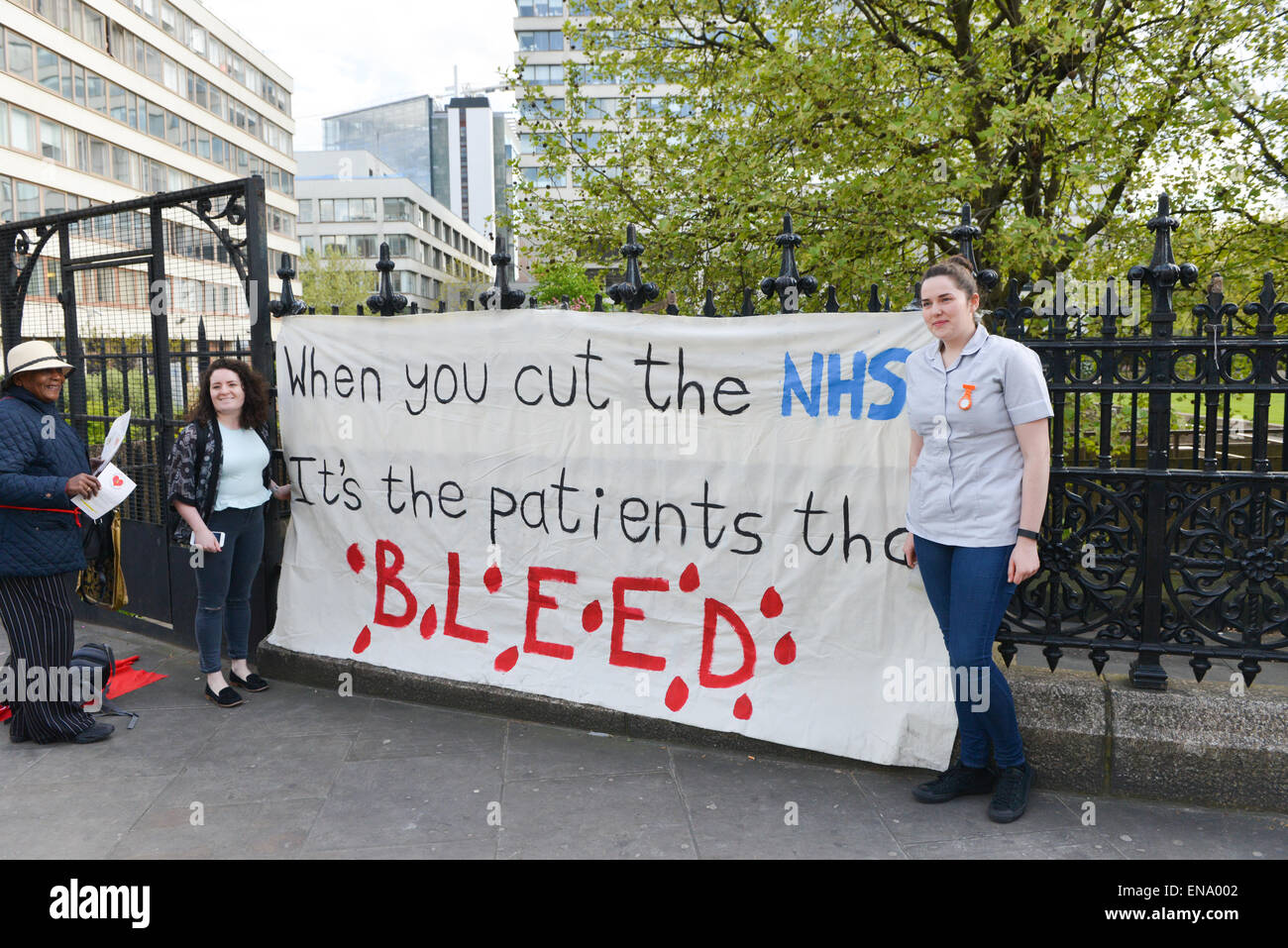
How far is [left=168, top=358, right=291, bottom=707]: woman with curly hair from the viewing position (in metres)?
4.90

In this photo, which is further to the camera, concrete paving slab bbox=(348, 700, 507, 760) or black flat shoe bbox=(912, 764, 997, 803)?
concrete paving slab bbox=(348, 700, 507, 760)

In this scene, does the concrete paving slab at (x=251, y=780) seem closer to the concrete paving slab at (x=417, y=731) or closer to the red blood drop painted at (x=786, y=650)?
the concrete paving slab at (x=417, y=731)

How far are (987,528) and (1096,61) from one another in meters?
7.74

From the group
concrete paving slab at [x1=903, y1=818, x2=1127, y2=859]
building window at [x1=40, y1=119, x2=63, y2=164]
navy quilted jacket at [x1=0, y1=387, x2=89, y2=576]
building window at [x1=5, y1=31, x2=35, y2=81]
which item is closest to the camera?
concrete paving slab at [x1=903, y1=818, x2=1127, y2=859]

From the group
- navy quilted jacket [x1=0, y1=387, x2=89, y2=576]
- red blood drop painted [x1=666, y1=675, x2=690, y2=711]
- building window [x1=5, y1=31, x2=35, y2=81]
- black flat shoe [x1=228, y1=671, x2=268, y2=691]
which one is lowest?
black flat shoe [x1=228, y1=671, x2=268, y2=691]

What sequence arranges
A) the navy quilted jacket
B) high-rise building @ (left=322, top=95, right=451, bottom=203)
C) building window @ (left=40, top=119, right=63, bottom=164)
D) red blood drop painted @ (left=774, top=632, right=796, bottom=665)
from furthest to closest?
1. high-rise building @ (left=322, top=95, right=451, bottom=203)
2. building window @ (left=40, top=119, right=63, bottom=164)
3. the navy quilted jacket
4. red blood drop painted @ (left=774, top=632, right=796, bottom=665)

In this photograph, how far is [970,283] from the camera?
11.3 ft

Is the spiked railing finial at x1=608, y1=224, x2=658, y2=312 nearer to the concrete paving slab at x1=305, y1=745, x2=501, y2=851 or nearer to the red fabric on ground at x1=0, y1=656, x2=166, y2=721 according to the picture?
the concrete paving slab at x1=305, y1=745, x2=501, y2=851

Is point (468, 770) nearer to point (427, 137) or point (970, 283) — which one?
point (970, 283)

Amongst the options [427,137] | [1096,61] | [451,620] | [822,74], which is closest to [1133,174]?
[1096,61]

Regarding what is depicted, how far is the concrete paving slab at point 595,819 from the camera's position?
3461mm

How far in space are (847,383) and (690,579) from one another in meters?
1.11

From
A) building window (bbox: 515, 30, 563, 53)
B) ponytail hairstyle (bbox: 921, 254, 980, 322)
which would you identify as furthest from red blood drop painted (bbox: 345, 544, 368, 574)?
building window (bbox: 515, 30, 563, 53)

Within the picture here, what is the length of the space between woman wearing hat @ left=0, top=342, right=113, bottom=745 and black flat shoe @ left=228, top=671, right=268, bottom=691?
0.71 m
